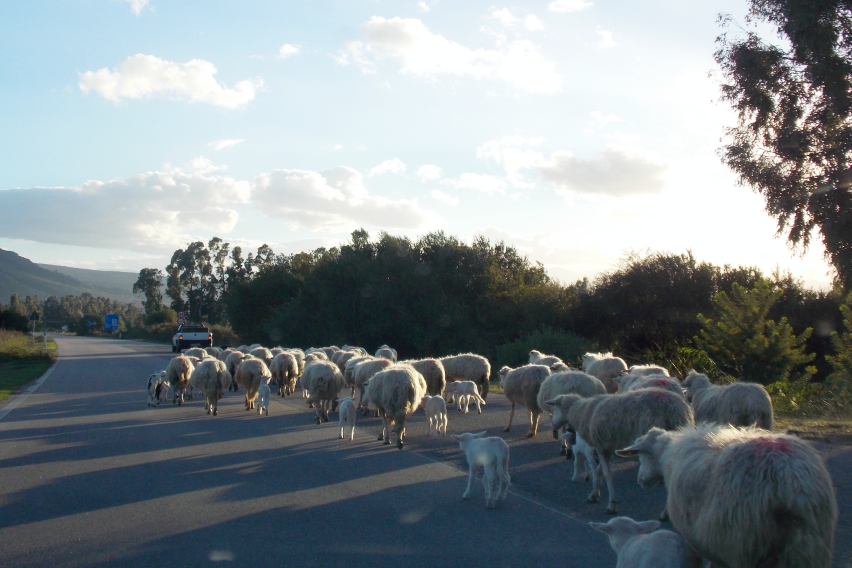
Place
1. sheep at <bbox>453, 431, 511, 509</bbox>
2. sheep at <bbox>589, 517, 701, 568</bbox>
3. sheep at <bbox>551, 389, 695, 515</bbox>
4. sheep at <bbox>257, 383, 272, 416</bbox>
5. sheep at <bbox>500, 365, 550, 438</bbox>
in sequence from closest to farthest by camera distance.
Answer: sheep at <bbox>589, 517, 701, 568</bbox> → sheep at <bbox>453, 431, 511, 509</bbox> → sheep at <bbox>551, 389, 695, 515</bbox> → sheep at <bbox>500, 365, 550, 438</bbox> → sheep at <bbox>257, 383, 272, 416</bbox>

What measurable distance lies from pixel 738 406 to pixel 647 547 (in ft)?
17.5

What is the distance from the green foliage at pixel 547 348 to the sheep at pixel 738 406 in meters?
19.1

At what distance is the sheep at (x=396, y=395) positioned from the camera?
1204cm

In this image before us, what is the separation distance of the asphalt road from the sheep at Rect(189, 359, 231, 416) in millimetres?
2345

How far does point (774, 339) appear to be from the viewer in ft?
65.7

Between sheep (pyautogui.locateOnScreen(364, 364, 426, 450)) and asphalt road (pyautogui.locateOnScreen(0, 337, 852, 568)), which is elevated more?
sheep (pyautogui.locateOnScreen(364, 364, 426, 450))

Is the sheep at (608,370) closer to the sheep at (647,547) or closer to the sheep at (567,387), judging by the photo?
the sheep at (567,387)

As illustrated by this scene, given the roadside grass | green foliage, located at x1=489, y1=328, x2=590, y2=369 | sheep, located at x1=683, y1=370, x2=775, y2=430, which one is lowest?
the roadside grass

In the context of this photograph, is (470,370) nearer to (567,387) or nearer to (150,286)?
(567,387)

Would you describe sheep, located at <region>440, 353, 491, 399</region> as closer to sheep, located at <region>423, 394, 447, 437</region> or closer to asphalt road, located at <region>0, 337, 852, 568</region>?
asphalt road, located at <region>0, 337, 852, 568</region>

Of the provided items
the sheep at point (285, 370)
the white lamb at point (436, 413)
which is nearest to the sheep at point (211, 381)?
the sheep at point (285, 370)

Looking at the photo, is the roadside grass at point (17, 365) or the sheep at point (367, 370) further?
the roadside grass at point (17, 365)

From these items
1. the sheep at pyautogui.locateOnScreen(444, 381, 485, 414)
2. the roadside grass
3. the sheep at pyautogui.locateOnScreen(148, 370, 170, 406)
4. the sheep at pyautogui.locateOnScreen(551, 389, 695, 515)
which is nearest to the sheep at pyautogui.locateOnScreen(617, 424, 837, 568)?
the sheep at pyautogui.locateOnScreen(551, 389, 695, 515)

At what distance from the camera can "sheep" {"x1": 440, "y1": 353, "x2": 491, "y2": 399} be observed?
17.6 metres
